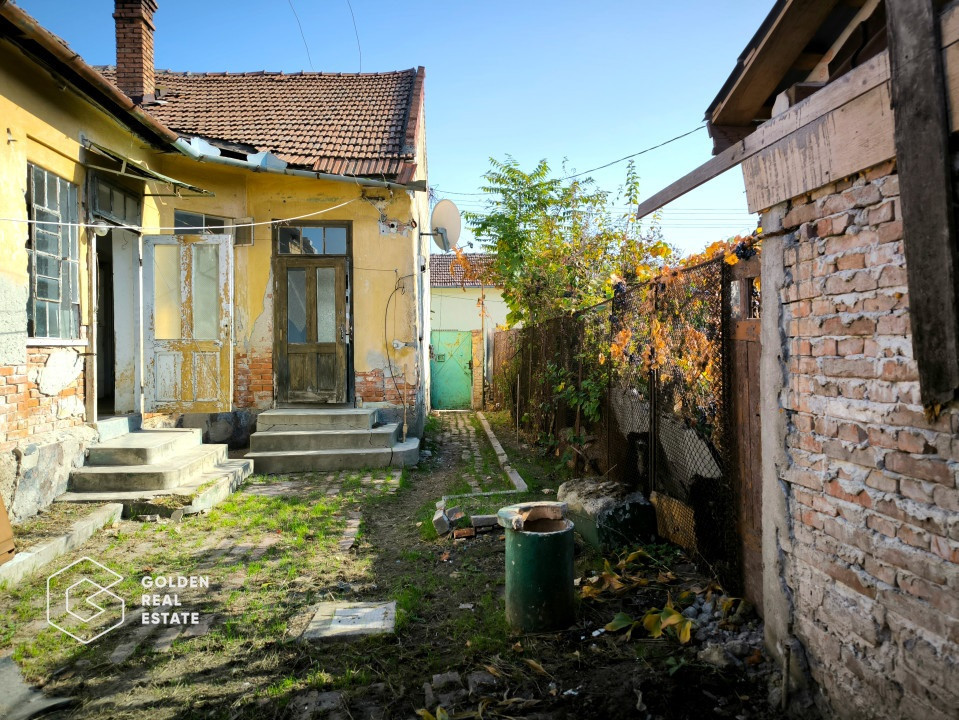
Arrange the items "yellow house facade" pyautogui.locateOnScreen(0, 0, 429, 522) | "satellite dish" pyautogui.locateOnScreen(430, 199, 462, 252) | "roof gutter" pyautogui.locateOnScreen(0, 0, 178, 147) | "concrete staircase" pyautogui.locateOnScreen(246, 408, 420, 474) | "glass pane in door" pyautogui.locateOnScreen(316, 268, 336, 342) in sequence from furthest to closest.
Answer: "satellite dish" pyautogui.locateOnScreen(430, 199, 462, 252)
"glass pane in door" pyautogui.locateOnScreen(316, 268, 336, 342)
"concrete staircase" pyautogui.locateOnScreen(246, 408, 420, 474)
"yellow house facade" pyautogui.locateOnScreen(0, 0, 429, 522)
"roof gutter" pyautogui.locateOnScreen(0, 0, 178, 147)

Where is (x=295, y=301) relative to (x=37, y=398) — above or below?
above

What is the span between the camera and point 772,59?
9.41 ft

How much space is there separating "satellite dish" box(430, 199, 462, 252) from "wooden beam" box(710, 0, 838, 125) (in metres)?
6.73

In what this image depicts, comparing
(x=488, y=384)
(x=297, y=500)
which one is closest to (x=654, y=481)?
(x=297, y=500)

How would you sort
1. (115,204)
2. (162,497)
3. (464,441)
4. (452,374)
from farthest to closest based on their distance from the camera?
1. (452,374)
2. (464,441)
3. (115,204)
4. (162,497)

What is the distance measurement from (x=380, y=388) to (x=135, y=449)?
3726 mm

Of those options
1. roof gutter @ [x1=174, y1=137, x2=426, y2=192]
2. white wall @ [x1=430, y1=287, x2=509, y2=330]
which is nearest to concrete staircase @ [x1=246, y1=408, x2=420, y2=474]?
roof gutter @ [x1=174, y1=137, x2=426, y2=192]

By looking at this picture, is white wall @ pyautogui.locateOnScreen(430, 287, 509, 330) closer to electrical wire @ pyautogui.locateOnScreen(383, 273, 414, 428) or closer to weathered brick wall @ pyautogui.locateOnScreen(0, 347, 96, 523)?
electrical wire @ pyautogui.locateOnScreen(383, 273, 414, 428)

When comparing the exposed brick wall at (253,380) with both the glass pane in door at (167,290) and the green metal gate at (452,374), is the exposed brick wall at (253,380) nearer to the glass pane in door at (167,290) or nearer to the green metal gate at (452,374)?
the glass pane in door at (167,290)

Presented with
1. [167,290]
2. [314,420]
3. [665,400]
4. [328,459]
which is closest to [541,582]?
[665,400]

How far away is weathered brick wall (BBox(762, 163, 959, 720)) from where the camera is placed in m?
2.03

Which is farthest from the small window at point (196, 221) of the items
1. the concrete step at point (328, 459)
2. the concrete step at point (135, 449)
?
the concrete step at point (328, 459)

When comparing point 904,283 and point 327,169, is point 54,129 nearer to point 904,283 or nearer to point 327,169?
point 327,169

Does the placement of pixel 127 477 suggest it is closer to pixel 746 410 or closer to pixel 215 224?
pixel 215 224
